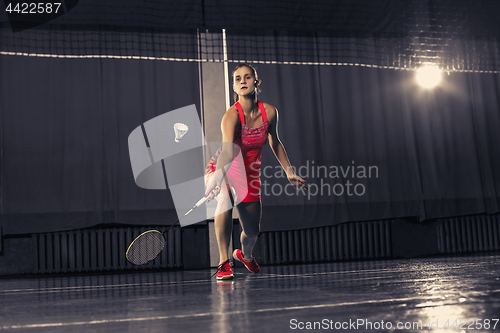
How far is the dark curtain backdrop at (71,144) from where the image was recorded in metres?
4.65

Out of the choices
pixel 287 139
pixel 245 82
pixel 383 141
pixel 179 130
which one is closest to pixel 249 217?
pixel 245 82

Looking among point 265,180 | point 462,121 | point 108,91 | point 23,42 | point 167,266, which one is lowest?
point 167,266

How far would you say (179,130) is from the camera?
4973 millimetres

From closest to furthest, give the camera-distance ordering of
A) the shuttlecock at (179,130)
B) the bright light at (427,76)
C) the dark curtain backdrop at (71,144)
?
the dark curtain backdrop at (71,144) → the shuttlecock at (179,130) → the bright light at (427,76)

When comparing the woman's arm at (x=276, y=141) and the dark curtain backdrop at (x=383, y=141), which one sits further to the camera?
the dark curtain backdrop at (x=383, y=141)

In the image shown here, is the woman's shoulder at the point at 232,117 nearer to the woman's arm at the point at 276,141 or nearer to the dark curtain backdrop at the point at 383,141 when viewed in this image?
the woman's arm at the point at 276,141

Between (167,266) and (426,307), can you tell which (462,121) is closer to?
(167,266)

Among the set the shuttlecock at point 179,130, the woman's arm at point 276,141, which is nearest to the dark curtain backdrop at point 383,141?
the shuttlecock at point 179,130

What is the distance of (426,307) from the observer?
137cm

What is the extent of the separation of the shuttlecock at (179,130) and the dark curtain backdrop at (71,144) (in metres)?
0.21

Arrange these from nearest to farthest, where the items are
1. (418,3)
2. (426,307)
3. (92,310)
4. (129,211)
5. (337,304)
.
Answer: (426,307)
(337,304)
(92,310)
(129,211)
(418,3)

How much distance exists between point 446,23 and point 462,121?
3.87 ft

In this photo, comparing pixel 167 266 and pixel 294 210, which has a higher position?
pixel 294 210

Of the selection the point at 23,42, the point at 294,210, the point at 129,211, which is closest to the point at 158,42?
the point at 23,42
